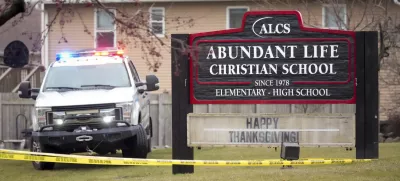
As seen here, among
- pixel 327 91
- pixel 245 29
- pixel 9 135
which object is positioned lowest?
pixel 9 135

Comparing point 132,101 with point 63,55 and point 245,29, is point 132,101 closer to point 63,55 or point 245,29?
point 63,55

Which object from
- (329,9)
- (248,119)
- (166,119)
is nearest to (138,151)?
(248,119)

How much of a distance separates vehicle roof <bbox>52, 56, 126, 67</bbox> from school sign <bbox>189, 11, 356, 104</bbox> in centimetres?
461

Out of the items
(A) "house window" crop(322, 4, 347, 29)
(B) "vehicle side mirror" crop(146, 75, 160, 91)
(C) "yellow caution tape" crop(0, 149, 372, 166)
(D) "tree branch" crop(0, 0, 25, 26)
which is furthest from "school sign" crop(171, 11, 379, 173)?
(A) "house window" crop(322, 4, 347, 29)

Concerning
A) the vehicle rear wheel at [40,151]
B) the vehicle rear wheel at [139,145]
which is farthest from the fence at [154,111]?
the vehicle rear wheel at [40,151]

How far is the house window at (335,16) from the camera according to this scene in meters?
20.7

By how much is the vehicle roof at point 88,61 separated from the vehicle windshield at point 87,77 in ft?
0.27

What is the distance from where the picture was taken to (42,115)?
46.5 feet

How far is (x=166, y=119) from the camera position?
21984 mm

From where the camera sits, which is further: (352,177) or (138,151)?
(138,151)

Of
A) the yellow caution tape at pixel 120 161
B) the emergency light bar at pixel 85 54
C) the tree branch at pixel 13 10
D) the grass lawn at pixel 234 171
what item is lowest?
the grass lawn at pixel 234 171

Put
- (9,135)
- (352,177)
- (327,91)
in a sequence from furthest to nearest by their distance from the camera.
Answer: (9,135)
(327,91)
(352,177)

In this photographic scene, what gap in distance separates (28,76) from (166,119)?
567 centimetres

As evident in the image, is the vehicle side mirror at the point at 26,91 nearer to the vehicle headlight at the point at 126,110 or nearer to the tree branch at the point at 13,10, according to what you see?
the vehicle headlight at the point at 126,110
